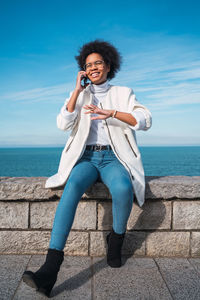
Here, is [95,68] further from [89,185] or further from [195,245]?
[195,245]

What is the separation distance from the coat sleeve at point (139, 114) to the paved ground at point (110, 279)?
1.24 m

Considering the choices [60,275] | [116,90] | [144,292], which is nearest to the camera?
[144,292]

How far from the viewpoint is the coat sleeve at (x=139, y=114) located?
7.99 feet

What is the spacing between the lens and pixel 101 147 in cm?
255

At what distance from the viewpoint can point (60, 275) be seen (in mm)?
2182

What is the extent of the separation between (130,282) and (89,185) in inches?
32.3

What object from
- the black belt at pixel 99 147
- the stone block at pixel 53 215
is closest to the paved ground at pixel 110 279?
the stone block at pixel 53 215

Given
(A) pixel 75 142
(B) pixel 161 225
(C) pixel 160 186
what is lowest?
(B) pixel 161 225

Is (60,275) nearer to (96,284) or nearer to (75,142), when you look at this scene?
(96,284)

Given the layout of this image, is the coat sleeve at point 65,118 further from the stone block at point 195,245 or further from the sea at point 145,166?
the sea at point 145,166

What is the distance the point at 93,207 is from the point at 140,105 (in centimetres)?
108

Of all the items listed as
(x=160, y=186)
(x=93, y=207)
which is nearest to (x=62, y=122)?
(x=93, y=207)

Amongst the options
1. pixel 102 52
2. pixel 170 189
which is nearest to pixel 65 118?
pixel 102 52

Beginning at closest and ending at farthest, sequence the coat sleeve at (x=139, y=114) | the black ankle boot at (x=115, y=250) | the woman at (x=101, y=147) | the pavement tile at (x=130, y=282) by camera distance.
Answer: the pavement tile at (x=130, y=282) < the woman at (x=101, y=147) < the black ankle boot at (x=115, y=250) < the coat sleeve at (x=139, y=114)
